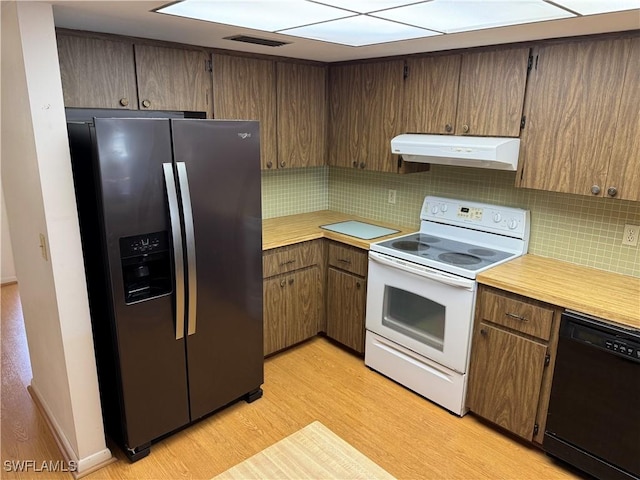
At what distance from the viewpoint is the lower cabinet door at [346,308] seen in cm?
312

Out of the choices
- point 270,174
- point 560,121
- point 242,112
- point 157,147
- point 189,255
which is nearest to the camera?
point 157,147

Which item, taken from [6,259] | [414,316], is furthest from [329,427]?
[6,259]

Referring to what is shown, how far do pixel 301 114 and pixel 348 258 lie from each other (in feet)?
3.73

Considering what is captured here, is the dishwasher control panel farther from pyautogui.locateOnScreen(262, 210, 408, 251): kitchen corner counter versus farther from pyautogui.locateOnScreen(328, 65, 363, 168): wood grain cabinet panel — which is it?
pyautogui.locateOnScreen(328, 65, 363, 168): wood grain cabinet panel

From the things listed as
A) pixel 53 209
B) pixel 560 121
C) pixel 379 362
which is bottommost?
pixel 379 362

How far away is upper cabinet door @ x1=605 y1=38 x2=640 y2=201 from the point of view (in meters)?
2.04

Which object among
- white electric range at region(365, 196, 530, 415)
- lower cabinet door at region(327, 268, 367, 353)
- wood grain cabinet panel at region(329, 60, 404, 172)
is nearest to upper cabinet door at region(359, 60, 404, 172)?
wood grain cabinet panel at region(329, 60, 404, 172)

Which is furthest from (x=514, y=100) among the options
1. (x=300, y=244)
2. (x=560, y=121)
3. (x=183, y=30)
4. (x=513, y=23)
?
(x=183, y=30)

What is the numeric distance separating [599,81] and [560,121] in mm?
242

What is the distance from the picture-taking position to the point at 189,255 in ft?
7.07

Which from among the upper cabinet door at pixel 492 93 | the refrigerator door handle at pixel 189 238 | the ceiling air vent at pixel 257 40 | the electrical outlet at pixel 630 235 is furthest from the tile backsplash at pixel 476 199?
the refrigerator door handle at pixel 189 238

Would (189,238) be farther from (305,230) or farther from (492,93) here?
(492,93)

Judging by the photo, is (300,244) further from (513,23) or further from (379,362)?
(513,23)

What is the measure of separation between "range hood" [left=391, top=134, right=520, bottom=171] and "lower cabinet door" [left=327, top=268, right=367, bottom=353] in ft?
3.05
